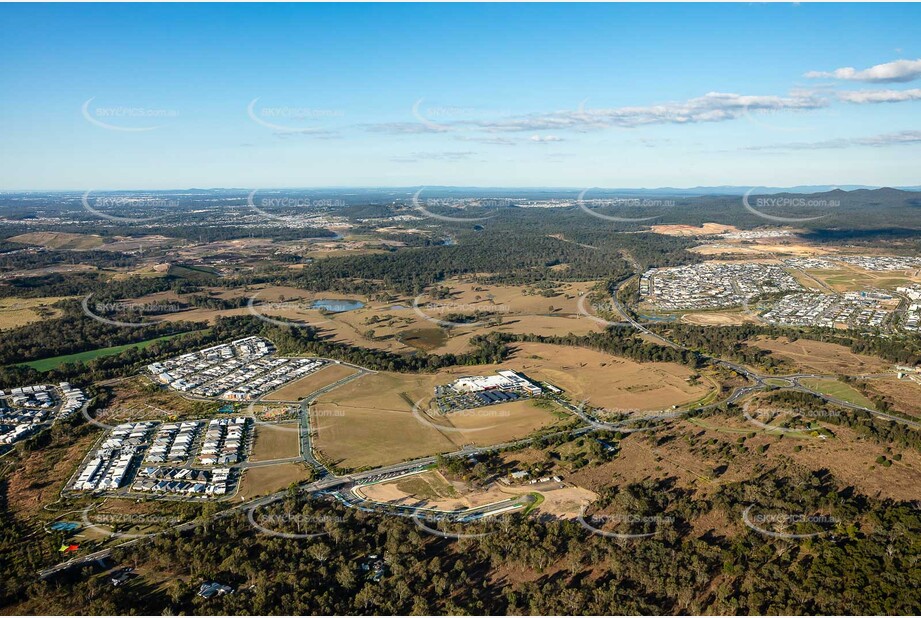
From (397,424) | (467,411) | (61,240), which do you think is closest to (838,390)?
(467,411)

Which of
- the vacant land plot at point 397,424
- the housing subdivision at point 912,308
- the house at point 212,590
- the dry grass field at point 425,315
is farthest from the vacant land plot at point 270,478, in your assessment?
the housing subdivision at point 912,308

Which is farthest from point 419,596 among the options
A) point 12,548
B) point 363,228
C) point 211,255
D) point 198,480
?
point 363,228

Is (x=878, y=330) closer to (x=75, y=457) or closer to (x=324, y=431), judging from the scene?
(x=324, y=431)

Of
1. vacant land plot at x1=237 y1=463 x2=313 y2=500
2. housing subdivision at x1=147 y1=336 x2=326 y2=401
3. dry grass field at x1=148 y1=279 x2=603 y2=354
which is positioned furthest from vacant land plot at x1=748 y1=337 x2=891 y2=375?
housing subdivision at x1=147 y1=336 x2=326 y2=401

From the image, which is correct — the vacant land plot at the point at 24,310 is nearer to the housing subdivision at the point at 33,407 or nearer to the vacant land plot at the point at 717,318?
the housing subdivision at the point at 33,407

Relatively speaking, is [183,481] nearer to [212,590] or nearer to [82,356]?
[212,590]

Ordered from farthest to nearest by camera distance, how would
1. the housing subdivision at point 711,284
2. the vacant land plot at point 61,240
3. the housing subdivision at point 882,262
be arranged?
the vacant land plot at point 61,240
the housing subdivision at point 882,262
the housing subdivision at point 711,284
